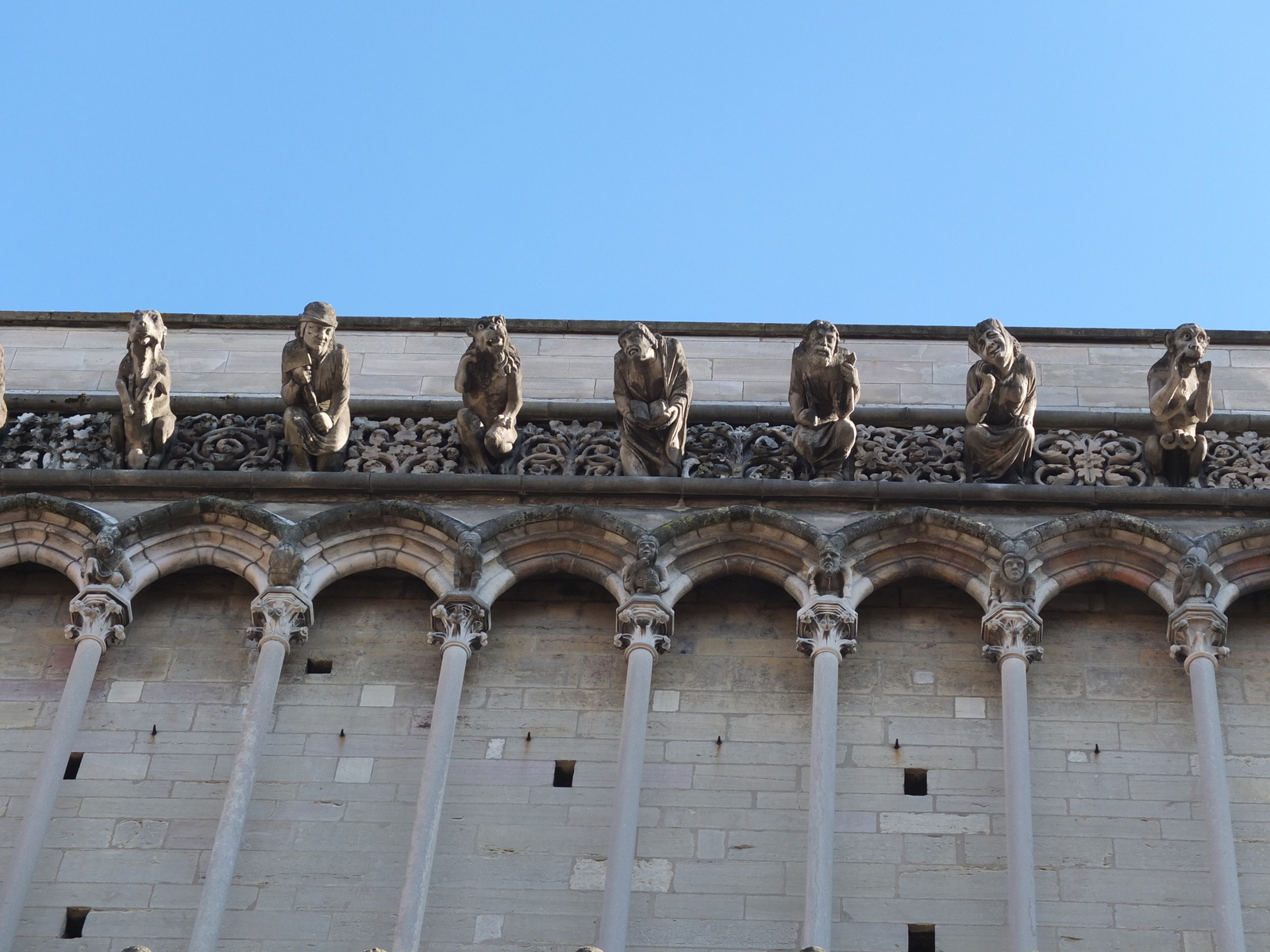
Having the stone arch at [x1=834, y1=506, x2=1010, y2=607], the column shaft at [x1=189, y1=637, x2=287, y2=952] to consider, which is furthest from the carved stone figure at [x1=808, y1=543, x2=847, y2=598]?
the column shaft at [x1=189, y1=637, x2=287, y2=952]

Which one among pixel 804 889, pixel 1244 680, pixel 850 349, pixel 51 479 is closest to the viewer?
pixel 804 889

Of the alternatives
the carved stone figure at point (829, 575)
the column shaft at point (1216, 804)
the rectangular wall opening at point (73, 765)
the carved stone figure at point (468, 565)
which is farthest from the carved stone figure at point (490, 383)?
the column shaft at point (1216, 804)

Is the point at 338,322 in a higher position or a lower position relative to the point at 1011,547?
higher

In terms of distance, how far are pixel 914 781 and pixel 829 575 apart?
1233 mm

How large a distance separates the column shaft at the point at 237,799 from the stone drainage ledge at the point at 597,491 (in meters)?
1.24

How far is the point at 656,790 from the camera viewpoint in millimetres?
14234

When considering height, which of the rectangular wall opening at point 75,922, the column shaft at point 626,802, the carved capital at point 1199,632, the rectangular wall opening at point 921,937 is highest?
the carved capital at point 1199,632

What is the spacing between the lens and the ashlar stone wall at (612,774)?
1368 cm

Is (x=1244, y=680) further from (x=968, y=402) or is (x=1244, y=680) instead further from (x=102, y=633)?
(x=102, y=633)

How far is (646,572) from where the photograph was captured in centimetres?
1491

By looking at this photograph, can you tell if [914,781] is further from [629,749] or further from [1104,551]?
[1104,551]

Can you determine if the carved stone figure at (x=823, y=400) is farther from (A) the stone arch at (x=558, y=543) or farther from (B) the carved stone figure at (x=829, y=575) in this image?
(A) the stone arch at (x=558, y=543)

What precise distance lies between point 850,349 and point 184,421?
4009 mm

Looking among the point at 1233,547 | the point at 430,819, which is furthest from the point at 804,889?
the point at 1233,547
